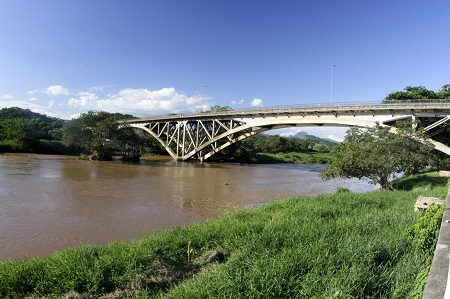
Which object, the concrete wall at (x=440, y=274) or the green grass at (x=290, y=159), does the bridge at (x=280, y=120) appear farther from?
the concrete wall at (x=440, y=274)

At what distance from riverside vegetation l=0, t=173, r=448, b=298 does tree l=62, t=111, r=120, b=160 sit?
3964 centimetres

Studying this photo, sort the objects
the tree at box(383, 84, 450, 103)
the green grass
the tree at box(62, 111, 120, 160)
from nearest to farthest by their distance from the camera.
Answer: the tree at box(383, 84, 450, 103) → the tree at box(62, 111, 120, 160) → the green grass

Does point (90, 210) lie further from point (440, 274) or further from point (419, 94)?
point (419, 94)

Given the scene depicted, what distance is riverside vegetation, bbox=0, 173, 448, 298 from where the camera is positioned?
12.8ft

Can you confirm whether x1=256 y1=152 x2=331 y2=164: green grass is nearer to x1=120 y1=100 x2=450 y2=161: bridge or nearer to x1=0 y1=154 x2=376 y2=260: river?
x1=120 y1=100 x2=450 y2=161: bridge

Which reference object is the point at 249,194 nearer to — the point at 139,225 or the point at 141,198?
the point at 141,198

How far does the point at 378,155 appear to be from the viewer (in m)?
17.0

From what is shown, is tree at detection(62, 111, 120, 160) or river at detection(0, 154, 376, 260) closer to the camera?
river at detection(0, 154, 376, 260)

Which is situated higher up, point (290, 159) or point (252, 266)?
point (252, 266)

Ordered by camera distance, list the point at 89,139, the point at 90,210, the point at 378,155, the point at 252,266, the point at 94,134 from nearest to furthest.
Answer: the point at 252,266 < the point at 90,210 < the point at 378,155 < the point at 94,134 < the point at 89,139

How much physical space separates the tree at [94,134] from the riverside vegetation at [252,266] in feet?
130

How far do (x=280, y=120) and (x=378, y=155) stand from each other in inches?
830

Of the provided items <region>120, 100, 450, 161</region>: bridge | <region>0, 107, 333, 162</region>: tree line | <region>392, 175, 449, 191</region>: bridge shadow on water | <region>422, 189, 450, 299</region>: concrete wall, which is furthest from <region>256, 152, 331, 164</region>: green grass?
<region>422, 189, 450, 299</region>: concrete wall

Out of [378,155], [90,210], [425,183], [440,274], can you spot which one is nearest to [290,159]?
[425,183]
